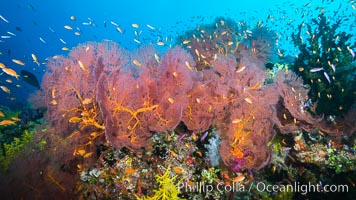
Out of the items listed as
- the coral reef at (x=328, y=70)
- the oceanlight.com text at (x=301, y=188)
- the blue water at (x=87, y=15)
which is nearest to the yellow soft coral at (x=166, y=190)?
the oceanlight.com text at (x=301, y=188)

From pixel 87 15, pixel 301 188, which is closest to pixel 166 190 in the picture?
pixel 301 188

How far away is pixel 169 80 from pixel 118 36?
14335 cm

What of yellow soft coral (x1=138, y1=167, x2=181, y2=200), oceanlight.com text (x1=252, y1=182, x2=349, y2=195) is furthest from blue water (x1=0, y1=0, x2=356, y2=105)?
oceanlight.com text (x1=252, y1=182, x2=349, y2=195)

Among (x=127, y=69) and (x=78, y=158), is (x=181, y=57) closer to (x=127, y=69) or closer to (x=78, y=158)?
(x=127, y=69)

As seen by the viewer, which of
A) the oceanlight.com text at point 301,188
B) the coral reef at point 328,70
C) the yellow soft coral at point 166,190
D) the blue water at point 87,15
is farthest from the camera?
the blue water at point 87,15

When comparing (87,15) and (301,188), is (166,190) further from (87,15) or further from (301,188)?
(87,15)

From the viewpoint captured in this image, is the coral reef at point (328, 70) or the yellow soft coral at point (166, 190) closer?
the yellow soft coral at point (166, 190)

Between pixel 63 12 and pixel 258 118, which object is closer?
pixel 258 118

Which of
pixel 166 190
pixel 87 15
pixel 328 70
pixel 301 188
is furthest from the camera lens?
pixel 87 15

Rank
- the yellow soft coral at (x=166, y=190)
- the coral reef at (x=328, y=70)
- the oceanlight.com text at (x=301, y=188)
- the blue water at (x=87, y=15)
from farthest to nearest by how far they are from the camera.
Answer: the blue water at (x=87, y=15) → the coral reef at (x=328, y=70) → the oceanlight.com text at (x=301, y=188) → the yellow soft coral at (x=166, y=190)

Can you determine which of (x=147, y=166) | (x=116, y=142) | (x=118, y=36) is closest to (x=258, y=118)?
(x=147, y=166)

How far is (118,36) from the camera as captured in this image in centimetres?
13862

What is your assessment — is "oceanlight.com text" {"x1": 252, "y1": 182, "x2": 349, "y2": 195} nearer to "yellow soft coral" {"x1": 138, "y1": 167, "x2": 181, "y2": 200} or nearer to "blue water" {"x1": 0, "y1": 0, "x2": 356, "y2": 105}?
"yellow soft coral" {"x1": 138, "y1": 167, "x2": 181, "y2": 200}

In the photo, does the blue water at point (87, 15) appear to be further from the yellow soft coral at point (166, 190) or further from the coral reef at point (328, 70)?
the yellow soft coral at point (166, 190)
